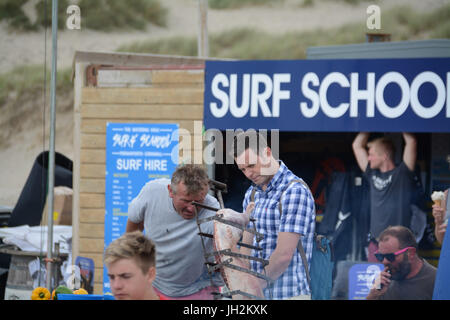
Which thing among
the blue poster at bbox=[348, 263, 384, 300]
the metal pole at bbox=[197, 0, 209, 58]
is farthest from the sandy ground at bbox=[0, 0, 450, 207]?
the blue poster at bbox=[348, 263, 384, 300]

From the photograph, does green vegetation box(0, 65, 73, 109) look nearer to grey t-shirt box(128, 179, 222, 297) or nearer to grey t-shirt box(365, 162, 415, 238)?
grey t-shirt box(365, 162, 415, 238)

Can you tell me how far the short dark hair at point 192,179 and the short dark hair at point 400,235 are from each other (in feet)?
5.06

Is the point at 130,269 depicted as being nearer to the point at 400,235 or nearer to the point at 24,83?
the point at 400,235

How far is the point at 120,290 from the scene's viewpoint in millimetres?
2654

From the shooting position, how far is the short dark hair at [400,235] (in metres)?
4.53

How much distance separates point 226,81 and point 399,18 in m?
1.53

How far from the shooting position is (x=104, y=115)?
514cm

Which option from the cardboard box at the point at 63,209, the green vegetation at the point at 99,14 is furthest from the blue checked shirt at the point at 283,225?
the cardboard box at the point at 63,209

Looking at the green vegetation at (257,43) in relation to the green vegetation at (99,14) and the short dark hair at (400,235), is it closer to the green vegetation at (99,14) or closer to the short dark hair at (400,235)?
the green vegetation at (99,14)

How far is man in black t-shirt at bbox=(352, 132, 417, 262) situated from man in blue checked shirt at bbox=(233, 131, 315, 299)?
3.95 ft

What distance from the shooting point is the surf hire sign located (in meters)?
4.33

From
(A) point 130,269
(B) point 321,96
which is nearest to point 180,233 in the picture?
(A) point 130,269

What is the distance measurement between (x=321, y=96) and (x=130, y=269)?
2.10 meters
